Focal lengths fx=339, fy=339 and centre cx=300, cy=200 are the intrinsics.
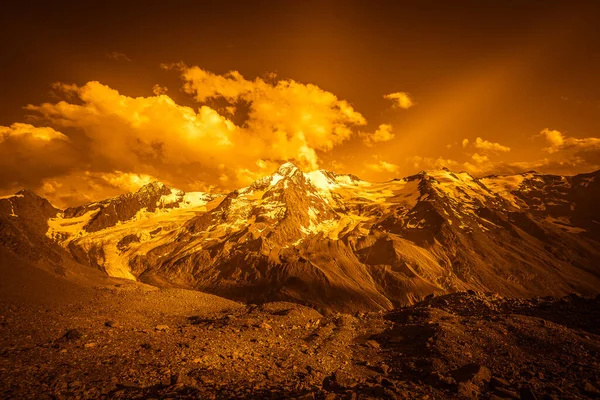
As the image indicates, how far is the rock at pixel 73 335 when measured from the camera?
1048 inches

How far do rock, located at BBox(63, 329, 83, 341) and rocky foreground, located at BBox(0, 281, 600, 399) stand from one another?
0.22 ft

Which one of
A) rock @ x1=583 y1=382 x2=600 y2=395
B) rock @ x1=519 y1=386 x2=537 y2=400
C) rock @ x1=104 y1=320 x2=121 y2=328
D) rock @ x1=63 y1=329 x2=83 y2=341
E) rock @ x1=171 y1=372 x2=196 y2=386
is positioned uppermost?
rock @ x1=63 y1=329 x2=83 y2=341

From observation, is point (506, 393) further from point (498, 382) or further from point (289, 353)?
point (289, 353)

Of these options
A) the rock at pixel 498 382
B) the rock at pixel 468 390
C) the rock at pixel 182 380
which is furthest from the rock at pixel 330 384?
the rock at pixel 498 382

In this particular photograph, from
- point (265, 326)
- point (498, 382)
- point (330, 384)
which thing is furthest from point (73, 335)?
point (498, 382)

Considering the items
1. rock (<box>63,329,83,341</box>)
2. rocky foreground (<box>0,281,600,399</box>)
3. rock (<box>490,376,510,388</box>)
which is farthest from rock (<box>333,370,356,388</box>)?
rock (<box>63,329,83,341</box>)

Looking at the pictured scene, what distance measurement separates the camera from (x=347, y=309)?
197 m

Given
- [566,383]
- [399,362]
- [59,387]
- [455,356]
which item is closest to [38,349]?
[59,387]

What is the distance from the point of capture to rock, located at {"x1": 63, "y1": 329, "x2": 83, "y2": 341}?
1048 inches

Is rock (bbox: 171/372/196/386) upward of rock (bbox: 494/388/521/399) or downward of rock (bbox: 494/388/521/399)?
upward

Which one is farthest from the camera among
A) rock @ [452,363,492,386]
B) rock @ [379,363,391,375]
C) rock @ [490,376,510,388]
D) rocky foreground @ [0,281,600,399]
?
rock @ [379,363,391,375]

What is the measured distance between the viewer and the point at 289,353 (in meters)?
27.6

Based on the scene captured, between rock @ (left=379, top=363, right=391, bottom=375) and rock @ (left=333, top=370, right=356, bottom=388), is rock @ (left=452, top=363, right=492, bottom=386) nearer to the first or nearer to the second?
rock @ (left=379, top=363, right=391, bottom=375)

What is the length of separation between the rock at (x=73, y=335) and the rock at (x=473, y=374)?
28487mm
